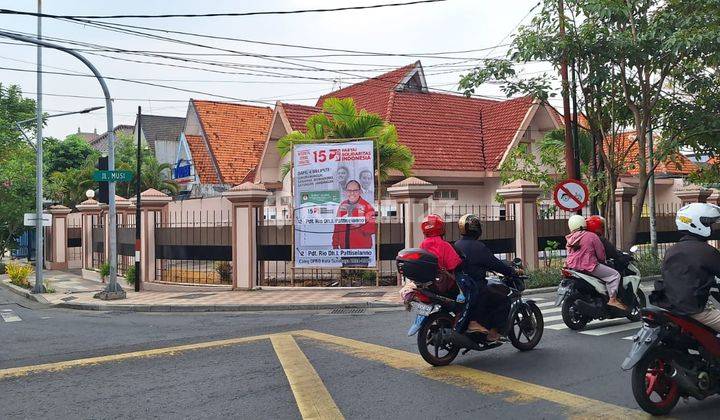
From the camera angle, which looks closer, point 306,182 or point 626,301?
point 626,301

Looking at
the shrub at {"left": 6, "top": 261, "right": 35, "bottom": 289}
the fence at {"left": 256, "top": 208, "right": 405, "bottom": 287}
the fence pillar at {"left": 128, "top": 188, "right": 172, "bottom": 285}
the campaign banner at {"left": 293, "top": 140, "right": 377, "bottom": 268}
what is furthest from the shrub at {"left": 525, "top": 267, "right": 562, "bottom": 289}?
the shrub at {"left": 6, "top": 261, "right": 35, "bottom": 289}

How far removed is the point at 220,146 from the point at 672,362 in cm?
2582

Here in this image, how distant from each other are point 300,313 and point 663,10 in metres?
10.6

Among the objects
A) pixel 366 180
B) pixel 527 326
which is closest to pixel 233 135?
pixel 366 180

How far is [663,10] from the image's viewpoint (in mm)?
14758

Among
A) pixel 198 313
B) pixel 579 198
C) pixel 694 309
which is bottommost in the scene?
pixel 198 313

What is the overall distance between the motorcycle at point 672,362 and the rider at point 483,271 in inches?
85.3

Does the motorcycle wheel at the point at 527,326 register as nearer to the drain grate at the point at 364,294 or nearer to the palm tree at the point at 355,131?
the drain grate at the point at 364,294

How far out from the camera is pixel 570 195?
14586 mm

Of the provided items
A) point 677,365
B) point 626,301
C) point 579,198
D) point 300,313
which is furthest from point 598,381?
point 579,198

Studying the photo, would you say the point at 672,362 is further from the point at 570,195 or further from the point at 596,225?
the point at 570,195

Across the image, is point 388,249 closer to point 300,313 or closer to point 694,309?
point 300,313

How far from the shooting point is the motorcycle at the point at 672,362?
201 inches

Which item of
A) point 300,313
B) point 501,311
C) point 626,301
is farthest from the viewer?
point 300,313
